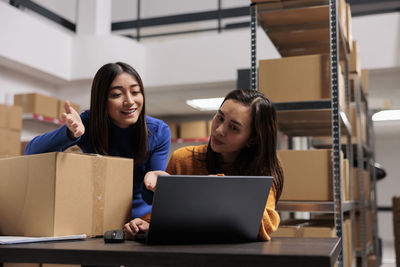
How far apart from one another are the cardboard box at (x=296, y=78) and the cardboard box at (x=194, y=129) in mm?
4566

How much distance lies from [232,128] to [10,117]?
12.5 feet

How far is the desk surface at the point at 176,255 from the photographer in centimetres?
81

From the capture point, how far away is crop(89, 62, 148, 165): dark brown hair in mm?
1468

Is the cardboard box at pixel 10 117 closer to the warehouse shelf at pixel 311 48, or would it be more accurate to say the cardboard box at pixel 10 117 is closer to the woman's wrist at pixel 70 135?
the warehouse shelf at pixel 311 48

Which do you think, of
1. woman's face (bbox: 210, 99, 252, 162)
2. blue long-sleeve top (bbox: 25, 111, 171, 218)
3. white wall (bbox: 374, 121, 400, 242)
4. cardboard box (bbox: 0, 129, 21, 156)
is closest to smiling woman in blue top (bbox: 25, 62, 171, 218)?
blue long-sleeve top (bbox: 25, 111, 171, 218)

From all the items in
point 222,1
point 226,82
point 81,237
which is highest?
point 222,1

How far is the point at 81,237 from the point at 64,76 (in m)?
4.78

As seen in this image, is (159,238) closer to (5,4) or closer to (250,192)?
(250,192)

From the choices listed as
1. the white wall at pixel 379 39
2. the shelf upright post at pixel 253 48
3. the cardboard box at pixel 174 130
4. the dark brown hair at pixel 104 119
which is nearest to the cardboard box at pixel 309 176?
the shelf upright post at pixel 253 48

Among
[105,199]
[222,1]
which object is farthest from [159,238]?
[222,1]

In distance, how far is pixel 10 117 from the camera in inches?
181

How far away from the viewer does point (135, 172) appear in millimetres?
1526

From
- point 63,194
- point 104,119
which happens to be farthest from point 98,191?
point 104,119

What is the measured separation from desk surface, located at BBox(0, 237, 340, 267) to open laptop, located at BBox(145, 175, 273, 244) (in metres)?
0.05
